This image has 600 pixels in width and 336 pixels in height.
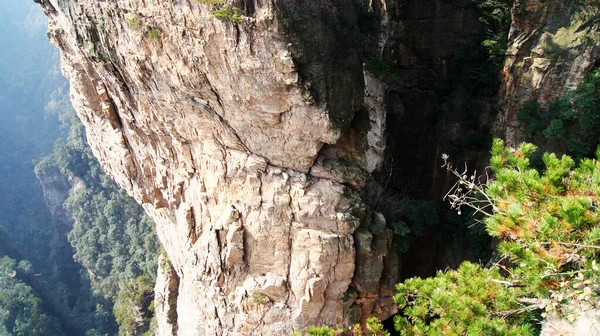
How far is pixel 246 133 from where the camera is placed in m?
9.55

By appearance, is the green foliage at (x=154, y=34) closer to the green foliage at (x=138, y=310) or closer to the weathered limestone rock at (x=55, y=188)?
the green foliage at (x=138, y=310)

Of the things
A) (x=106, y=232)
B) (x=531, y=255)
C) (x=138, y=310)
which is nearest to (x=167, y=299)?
(x=138, y=310)

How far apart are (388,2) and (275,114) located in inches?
236

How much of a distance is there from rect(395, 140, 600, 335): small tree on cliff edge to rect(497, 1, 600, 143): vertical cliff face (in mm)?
4763

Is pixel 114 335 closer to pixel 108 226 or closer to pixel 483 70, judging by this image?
pixel 108 226

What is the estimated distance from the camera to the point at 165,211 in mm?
14094

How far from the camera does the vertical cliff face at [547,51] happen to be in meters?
8.42

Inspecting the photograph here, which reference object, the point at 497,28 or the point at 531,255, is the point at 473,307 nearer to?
the point at 531,255

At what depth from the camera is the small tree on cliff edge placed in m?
4.11

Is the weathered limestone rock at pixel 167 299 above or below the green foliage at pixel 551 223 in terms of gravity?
below

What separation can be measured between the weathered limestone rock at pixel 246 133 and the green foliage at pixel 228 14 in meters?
0.11

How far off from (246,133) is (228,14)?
2831 millimetres

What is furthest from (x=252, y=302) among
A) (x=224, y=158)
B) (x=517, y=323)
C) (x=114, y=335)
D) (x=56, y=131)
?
(x=56, y=131)

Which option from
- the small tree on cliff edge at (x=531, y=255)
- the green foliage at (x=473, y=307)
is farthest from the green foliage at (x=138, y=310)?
the small tree on cliff edge at (x=531, y=255)
